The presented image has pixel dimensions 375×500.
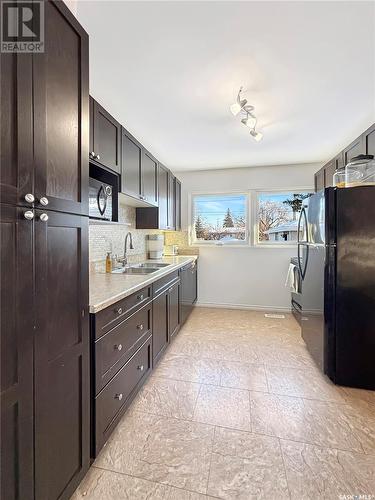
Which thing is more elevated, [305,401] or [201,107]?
[201,107]

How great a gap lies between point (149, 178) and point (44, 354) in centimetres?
243

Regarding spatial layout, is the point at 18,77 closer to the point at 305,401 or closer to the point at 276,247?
the point at 305,401

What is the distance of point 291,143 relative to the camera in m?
3.22

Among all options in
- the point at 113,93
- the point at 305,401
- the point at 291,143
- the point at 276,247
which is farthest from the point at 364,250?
the point at 113,93

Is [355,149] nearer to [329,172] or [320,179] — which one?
[329,172]

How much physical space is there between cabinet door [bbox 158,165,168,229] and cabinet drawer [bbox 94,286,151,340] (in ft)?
5.51

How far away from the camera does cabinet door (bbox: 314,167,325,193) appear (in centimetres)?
368

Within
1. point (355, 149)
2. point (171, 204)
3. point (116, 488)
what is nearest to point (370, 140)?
point (355, 149)

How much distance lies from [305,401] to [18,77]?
2543mm

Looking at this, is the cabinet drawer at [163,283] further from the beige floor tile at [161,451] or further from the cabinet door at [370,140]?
the cabinet door at [370,140]

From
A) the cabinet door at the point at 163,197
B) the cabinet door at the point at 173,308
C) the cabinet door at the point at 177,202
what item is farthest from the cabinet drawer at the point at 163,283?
the cabinet door at the point at 177,202

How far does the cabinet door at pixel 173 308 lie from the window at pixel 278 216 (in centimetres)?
205

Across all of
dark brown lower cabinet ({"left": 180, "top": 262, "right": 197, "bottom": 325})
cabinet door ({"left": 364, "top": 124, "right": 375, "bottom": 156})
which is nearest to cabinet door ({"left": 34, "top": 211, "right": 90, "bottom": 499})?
dark brown lower cabinet ({"left": 180, "top": 262, "right": 197, "bottom": 325})

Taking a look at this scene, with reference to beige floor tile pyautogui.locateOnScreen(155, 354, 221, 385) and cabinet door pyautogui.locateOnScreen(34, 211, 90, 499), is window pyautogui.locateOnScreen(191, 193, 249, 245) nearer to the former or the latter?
beige floor tile pyautogui.locateOnScreen(155, 354, 221, 385)
